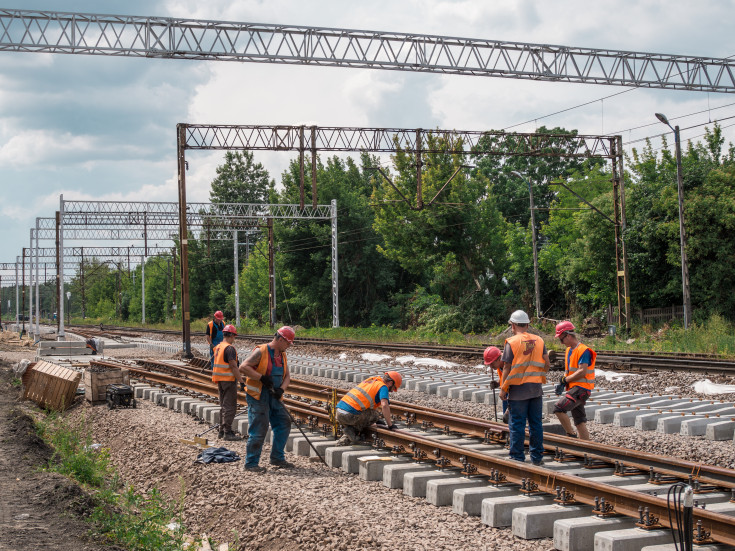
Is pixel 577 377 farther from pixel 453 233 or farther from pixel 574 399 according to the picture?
pixel 453 233

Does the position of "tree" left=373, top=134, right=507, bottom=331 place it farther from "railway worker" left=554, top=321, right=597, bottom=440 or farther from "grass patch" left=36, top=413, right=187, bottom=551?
"railway worker" left=554, top=321, right=597, bottom=440

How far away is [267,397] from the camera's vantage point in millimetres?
9398

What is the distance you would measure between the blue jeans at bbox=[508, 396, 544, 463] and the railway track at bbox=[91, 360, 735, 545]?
0.19 metres

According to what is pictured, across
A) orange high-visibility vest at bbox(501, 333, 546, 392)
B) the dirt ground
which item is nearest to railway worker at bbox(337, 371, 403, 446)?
orange high-visibility vest at bbox(501, 333, 546, 392)

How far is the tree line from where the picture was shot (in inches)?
1316

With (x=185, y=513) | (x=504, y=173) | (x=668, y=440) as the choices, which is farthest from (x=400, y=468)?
(x=504, y=173)

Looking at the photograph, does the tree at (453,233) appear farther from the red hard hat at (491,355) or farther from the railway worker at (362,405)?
the railway worker at (362,405)

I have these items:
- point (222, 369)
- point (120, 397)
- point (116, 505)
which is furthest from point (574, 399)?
point (120, 397)

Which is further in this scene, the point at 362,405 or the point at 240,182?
the point at 240,182

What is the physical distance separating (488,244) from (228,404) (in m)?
36.6

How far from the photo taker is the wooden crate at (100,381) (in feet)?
54.5

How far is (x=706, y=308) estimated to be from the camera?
109ft

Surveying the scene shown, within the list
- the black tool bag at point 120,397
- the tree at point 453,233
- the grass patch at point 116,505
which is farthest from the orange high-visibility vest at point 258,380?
the tree at point 453,233

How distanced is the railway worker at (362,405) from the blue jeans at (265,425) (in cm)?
76
